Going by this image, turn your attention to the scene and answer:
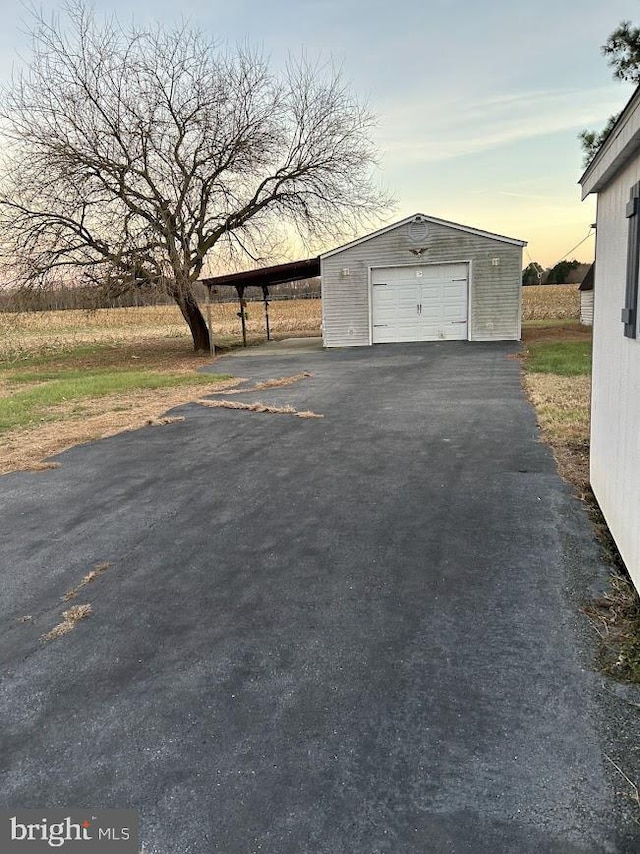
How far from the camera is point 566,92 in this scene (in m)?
12.4

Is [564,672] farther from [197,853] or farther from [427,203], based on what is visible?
[427,203]

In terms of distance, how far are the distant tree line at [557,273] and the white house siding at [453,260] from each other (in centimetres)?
3250

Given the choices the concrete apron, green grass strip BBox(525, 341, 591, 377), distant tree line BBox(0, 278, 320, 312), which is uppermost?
distant tree line BBox(0, 278, 320, 312)

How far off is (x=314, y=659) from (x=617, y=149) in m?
3.03

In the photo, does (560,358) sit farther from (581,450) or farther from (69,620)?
(69,620)

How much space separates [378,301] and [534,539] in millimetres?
14236

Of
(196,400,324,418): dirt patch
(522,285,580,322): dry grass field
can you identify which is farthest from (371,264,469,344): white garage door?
(522,285,580,322): dry grass field

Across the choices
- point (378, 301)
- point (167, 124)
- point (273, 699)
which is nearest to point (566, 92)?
point (378, 301)

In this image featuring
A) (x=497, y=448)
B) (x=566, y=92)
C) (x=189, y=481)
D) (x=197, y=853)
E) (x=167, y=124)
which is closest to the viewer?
(x=197, y=853)

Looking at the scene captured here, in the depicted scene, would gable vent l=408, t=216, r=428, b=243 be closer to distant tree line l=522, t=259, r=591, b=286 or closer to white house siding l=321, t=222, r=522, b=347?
white house siding l=321, t=222, r=522, b=347

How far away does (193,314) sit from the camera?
57.7 feet

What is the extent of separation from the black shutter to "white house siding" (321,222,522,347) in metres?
13.7

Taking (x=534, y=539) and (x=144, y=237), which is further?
(x=144, y=237)

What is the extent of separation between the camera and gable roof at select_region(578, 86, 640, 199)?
2654 millimetres
